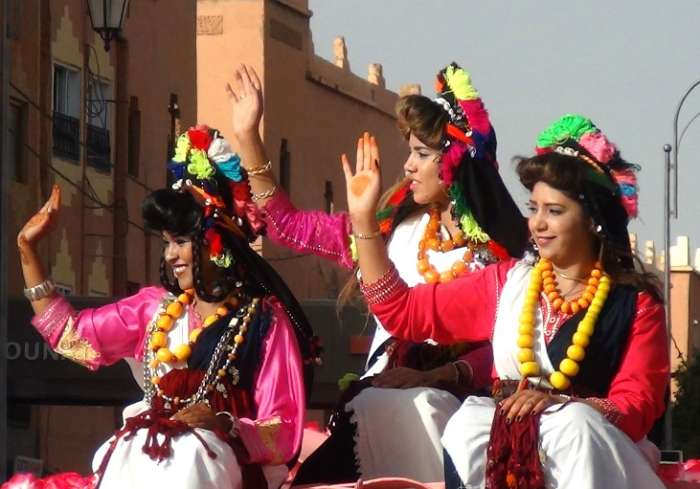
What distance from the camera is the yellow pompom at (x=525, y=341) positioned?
7.66 m

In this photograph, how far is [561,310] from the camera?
25.4 feet

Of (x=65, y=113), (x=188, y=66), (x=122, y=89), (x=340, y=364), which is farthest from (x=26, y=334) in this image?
(x=188, y=66)

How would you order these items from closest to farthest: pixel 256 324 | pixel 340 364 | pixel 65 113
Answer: pixel 256 324 → pixel 340 364 → pixel 65 113

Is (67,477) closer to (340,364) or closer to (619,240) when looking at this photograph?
(619,240)

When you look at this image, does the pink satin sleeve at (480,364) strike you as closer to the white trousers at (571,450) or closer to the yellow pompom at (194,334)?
the yellow pompom at (194,334)

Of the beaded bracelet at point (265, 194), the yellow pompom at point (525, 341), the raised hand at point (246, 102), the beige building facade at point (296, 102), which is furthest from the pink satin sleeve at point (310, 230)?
the beige building facade at point (296, 102)

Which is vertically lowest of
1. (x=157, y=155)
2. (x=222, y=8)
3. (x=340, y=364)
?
(x=340, y=364)

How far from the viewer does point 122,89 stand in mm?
30938

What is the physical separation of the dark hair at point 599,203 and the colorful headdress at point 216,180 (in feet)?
3.70

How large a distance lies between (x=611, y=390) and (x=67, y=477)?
6.93ft

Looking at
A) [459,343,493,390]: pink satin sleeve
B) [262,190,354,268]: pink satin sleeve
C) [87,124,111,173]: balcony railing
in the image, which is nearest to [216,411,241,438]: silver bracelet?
[459,343,493,390]: pink satin sleeve

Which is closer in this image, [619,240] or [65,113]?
[619,240]

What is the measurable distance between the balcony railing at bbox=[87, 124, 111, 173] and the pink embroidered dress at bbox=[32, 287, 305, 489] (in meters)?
→ 21.2

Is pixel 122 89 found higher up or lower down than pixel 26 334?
higher up
